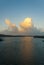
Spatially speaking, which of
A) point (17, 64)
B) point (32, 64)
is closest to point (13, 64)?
point (17, 64)

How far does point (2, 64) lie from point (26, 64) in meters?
2.04

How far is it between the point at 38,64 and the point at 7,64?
2679 millimetres

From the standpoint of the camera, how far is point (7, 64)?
50.1ft

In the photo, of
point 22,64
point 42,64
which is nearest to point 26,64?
point 22,64

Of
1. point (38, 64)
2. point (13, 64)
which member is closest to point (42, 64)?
point (38, 64)

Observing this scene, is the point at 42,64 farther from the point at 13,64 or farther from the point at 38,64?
the point at 13,64

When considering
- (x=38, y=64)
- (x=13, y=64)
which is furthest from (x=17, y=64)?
(x=38, y=64)

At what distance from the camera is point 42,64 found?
51.0 ft

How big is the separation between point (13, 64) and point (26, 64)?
1115mm

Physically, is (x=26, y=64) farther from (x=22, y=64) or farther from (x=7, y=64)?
(x=7, y=64)

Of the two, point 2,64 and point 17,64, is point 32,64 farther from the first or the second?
point 2,64

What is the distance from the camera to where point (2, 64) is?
50.2 feet

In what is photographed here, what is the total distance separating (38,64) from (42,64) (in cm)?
36

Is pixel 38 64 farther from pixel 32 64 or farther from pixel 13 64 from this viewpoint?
pixel 13 64
